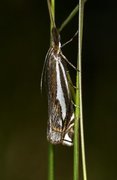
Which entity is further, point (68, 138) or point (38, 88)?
point (38, 88)

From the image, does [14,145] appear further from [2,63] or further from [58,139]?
[58,139]

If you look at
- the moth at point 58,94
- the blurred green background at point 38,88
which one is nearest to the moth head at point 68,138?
the moth at point 58,94

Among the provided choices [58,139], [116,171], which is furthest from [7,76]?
[58,139]

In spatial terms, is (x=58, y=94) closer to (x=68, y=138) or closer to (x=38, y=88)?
(x=68, y=138)

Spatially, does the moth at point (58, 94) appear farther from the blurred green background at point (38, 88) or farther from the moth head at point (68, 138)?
the blurred green background at point (38, 88)

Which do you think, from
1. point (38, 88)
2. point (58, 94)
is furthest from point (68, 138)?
point (38, 88)

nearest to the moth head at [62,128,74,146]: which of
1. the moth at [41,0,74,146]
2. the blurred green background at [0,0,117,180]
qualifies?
the moth at [41,0,74,146]

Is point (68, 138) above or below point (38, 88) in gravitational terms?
below

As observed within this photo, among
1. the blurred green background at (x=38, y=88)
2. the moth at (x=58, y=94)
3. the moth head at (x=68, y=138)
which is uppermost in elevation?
the blurred green background at (x=38, y=88)
